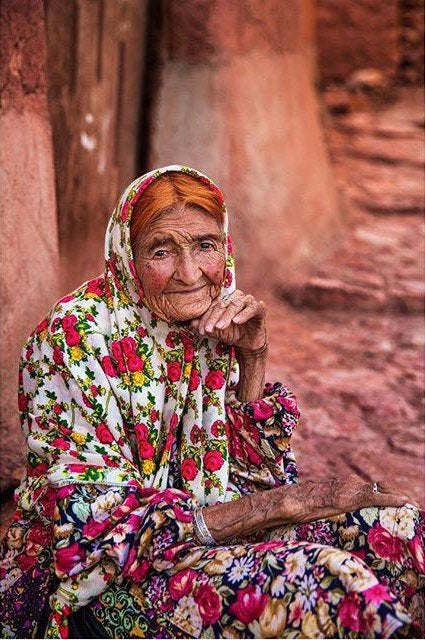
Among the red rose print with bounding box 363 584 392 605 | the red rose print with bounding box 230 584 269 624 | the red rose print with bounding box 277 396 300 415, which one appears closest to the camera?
the red rose print with bounding box 363 584 392 605

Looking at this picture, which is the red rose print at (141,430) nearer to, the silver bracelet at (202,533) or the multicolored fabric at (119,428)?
the multicolored fabric at (119,428)

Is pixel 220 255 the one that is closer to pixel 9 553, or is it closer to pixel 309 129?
pixel 9 553

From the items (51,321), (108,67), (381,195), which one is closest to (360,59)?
(381,195)

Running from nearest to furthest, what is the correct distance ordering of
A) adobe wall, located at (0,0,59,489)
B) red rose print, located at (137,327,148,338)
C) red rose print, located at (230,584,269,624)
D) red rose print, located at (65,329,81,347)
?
red rose print, located at (230,584,269,624) < red rose print, located at (65,329,81,347) < red rose print, located at (137,327,148,338) < adobe wall, located at (0,0,59,489)

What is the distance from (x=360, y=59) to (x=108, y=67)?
699 centimetres

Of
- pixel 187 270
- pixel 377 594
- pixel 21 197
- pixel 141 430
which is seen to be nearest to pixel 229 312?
pixel 187 270

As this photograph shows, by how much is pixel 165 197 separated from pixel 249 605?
110 cm

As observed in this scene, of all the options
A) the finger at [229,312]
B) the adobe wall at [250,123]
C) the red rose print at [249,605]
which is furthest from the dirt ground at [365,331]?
the red rose print at [249,605]

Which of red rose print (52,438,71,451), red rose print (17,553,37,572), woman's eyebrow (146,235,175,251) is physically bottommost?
red rose print (17,553,37,572)

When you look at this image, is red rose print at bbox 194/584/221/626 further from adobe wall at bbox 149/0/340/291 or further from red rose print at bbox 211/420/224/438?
adobe wall at bbox 149/0/340/291

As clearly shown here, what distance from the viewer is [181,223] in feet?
8.23

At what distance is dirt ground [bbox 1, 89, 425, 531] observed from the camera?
14.0 ft

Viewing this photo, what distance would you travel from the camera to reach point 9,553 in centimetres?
259

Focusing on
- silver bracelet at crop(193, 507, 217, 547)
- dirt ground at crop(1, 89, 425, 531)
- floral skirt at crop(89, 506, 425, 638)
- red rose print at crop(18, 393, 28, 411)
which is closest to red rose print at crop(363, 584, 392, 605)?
floral skirt at crop(89, 506, 425, 638)
